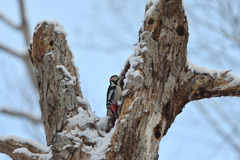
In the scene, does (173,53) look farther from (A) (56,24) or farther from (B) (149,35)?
(A) (56,24)

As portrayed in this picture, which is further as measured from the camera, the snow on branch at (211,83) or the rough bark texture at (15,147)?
the snow on branch at (211,83)

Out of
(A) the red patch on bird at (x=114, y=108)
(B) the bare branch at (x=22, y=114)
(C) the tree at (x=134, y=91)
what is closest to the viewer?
(C) the tree at (x=134, y=91)

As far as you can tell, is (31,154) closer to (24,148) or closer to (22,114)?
(24,148)

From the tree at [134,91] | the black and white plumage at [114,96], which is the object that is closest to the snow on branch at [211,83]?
the tree at [134,91]

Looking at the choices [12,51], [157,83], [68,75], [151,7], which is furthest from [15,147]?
[12,51]

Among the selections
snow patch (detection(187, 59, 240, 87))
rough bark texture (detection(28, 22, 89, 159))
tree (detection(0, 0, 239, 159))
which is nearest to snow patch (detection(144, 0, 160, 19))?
tree (detection(0, 0, 239, 159))

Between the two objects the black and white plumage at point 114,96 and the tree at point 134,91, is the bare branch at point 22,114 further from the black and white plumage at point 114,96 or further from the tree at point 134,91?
the tree at point 134,91

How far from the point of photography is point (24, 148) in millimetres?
2633

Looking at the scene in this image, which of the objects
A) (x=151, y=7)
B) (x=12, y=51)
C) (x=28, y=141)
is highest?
(x=12, y=51)

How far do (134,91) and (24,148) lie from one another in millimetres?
1189

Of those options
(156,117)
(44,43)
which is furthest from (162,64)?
(44,43)

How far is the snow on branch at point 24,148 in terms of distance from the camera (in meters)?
2.62

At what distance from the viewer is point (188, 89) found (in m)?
2.91

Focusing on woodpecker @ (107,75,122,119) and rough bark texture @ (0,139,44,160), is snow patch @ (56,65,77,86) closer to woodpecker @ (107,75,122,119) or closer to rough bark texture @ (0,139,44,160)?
woodpecker @ (107,75,122,119)
